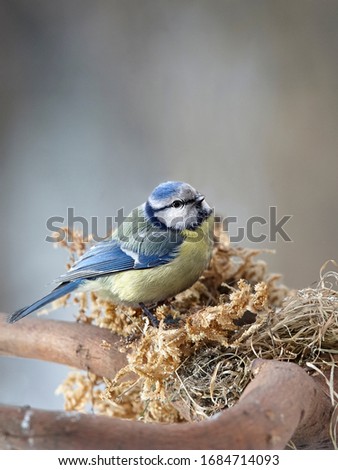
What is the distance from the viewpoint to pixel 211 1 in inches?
75.6

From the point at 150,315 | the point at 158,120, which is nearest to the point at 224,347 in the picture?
the point at 150,315

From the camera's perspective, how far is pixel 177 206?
3.83ft

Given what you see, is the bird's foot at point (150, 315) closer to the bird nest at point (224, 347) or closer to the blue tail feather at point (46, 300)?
the bird nest at point (224, 347)

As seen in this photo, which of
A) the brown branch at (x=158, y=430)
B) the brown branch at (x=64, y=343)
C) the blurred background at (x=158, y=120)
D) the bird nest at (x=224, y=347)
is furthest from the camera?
the blurred background at (x=158, y=120)

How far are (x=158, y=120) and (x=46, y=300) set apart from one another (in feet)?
3.57

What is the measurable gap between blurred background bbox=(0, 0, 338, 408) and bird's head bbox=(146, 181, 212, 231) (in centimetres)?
86

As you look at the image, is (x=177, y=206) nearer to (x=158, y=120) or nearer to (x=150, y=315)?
(x=150, y=315)

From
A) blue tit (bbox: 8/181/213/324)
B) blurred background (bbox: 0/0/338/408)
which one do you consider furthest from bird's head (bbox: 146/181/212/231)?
blurred background (bbox: 0/0/338/408)

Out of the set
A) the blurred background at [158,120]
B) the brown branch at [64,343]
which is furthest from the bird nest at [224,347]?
the blurred background at [158,120]

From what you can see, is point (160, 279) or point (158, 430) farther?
point (160, 279)

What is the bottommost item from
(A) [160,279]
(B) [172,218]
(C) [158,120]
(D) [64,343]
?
(D) [64,343]

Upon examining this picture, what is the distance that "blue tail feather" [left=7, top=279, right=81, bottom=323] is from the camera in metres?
1.10

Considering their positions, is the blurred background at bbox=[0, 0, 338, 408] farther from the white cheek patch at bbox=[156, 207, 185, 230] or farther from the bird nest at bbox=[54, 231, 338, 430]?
the bird nest at bbox=[54, 231, 338, 430]

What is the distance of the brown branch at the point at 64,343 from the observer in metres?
1.08
